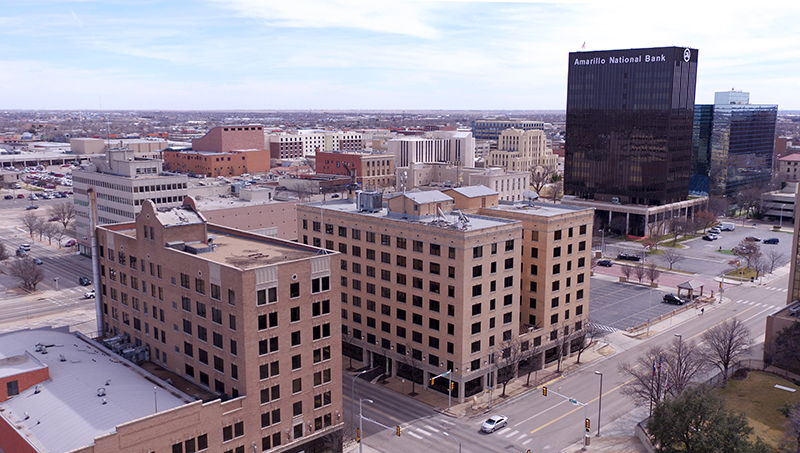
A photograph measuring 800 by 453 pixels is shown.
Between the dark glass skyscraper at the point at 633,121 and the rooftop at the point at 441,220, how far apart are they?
114 meters

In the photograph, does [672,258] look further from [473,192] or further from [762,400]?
[762,400]

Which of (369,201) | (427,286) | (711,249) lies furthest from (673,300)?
(369,201)

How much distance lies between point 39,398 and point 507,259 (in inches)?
2024

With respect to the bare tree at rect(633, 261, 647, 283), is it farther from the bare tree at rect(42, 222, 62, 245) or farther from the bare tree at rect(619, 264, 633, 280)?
the bare tree at rect(42, 222, 62, 245)

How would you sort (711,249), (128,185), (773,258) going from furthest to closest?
(711,249), (773,258), (128,185)

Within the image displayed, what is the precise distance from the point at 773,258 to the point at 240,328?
129 metres

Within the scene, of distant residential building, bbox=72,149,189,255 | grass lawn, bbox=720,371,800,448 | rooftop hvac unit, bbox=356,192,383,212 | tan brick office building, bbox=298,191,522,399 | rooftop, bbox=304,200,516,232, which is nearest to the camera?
grass lawn, bbox=720,371,800,448

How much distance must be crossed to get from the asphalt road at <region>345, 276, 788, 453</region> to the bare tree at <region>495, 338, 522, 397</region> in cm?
322

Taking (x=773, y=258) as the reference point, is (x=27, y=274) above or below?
below

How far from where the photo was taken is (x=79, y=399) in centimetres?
5497

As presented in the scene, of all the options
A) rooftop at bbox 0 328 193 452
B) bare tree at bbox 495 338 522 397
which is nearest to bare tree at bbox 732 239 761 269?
bare tree at bbox 495 338 522 397

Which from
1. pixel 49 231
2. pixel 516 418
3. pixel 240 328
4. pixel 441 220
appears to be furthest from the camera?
pixel 49 231

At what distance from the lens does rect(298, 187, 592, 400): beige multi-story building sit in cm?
7500

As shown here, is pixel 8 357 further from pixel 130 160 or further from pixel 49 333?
pixel 130 160
